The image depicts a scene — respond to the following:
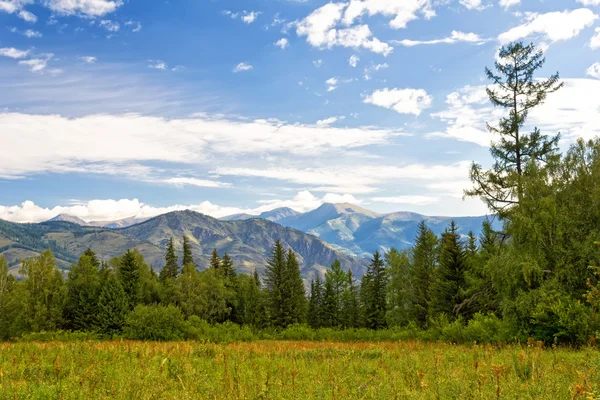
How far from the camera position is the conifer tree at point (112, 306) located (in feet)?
190

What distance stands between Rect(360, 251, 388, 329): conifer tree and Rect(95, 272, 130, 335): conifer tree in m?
42.2

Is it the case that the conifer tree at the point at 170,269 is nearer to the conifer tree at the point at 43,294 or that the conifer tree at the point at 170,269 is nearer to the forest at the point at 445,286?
the forest at the point at 445,286

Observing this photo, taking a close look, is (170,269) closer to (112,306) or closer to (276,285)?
(276,285)

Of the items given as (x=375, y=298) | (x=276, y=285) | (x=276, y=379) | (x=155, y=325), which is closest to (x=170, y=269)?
(x=276, y=285)

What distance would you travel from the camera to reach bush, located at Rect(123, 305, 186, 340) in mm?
31094

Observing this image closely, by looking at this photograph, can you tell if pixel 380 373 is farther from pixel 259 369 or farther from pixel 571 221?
pixel 571 221

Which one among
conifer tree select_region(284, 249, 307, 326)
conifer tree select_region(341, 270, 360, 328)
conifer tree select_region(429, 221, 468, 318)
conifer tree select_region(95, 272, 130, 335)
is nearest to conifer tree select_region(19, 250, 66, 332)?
conifer tree select_region(95, 272, 130, 335)

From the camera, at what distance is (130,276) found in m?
64.6

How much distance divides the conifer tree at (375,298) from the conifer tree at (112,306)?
4221 centimetres

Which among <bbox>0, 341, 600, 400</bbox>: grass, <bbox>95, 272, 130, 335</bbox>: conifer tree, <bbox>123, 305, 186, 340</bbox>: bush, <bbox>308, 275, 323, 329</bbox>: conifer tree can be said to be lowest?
<bbox>308, 275, 323, 329</bbox>: conifer tree

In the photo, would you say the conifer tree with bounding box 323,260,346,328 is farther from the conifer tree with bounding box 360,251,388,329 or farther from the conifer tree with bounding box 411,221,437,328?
the conifer tree with bounding box 411,221,437,328

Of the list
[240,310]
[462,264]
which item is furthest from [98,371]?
[240,310]

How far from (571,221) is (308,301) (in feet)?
237

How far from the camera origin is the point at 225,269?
92188 mm
